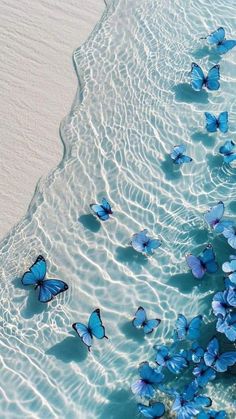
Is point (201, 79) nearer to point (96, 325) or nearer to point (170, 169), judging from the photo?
point (170, 169)

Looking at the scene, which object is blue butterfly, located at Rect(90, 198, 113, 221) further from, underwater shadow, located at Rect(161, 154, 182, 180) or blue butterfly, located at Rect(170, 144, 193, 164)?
blue butterfly, located at Rect(170, 144, 193, 164)

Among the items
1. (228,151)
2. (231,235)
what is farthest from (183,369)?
(228,151)

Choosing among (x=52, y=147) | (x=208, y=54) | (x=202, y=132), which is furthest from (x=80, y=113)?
(x=208, y=54)

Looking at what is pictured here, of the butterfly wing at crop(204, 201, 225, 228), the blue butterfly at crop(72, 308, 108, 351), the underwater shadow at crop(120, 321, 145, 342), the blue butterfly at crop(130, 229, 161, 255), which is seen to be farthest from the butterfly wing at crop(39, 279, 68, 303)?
the butterfly wing at crop(204, 201, 225, 228)

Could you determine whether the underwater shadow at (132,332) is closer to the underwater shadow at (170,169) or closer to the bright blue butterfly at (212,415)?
the bright blue butterfly at (212,415)

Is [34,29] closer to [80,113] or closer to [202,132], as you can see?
[80,113]

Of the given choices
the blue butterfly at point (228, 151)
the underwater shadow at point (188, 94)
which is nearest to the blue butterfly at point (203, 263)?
the blue butterfly at point (228, 151)
